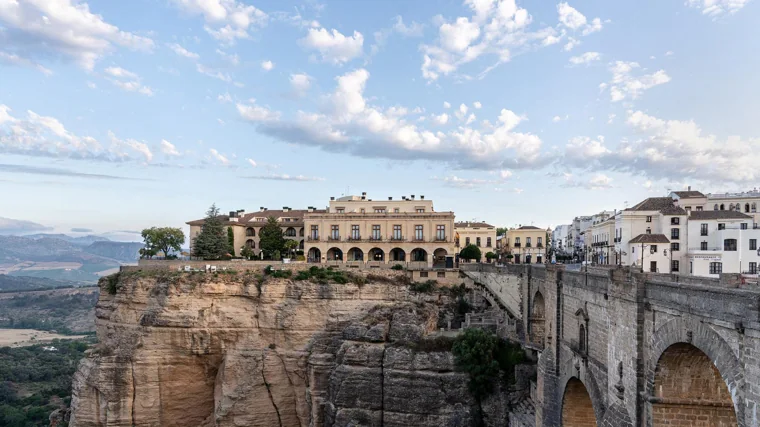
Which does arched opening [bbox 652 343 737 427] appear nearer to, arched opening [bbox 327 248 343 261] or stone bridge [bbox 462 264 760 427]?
stone bridge [bbox 462 264 760 427]

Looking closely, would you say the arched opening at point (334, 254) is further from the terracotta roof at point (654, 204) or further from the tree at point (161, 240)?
the terracotta roof at point (654, 204)

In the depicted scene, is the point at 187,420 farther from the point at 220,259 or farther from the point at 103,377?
the point at 220,259

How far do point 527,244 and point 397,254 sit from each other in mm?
17315

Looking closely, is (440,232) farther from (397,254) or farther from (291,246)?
(291,246)

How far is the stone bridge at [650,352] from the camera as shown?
10.5 m

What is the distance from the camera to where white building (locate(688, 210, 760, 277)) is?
34.2 m

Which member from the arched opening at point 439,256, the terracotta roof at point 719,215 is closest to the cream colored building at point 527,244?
the arched opening at point 439,256

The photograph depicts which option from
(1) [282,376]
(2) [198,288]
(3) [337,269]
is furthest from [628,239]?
(2) [198,288]

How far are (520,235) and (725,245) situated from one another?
25.1 m

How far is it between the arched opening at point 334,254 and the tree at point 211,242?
10.3m

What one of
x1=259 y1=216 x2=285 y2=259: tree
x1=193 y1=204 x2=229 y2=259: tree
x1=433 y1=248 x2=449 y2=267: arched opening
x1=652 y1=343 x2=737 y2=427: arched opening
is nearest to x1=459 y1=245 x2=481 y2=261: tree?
x1=433 y1=248 x2=449 y2=267: arched opening

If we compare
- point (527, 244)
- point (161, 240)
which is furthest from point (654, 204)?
point (161, 240)

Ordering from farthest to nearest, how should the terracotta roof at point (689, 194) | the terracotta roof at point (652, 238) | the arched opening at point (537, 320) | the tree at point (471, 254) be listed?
1. the tree at point (471, 254)
2. the terracotta roof at point (689, 194)
3. the terracotta roof at point (652, 238)
4. the arched opening at point (537, 320)

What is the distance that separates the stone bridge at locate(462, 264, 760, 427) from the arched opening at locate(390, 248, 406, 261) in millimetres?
27024
